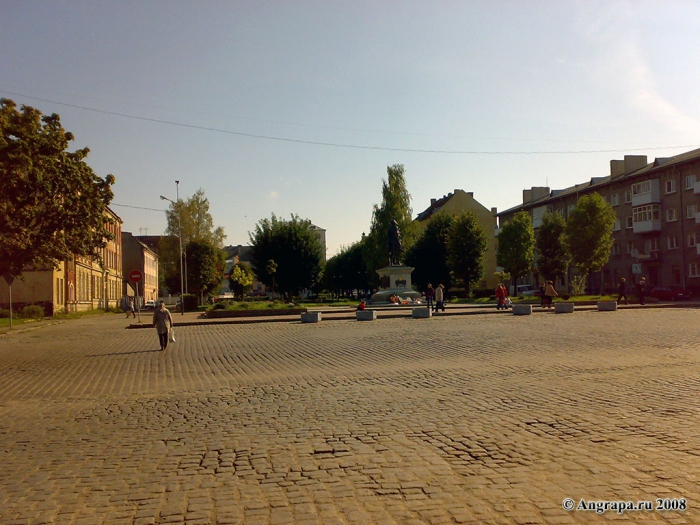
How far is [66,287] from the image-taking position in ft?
194

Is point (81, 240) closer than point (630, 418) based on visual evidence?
No

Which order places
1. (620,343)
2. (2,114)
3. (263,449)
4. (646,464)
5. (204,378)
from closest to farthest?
1. (646,464)
2. (263,449)
3. (204,378)
4. (620,343)
5. (2,114)

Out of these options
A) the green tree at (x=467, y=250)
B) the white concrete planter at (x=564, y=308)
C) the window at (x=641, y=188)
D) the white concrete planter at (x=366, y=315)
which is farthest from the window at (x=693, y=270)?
the white concrete planter at (x=366, y=315)

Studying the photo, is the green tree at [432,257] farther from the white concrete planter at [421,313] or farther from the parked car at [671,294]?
the white concrete planter at [421,313]

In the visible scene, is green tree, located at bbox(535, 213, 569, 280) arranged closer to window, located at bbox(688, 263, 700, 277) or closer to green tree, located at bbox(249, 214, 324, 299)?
window, located at bbox(688, 263, 700, 277)

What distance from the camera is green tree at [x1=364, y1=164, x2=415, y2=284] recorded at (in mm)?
72250

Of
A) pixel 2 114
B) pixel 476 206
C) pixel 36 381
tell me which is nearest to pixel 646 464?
pixel 36 381

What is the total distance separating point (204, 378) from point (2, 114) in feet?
73.3

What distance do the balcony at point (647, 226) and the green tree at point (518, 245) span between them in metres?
9.57

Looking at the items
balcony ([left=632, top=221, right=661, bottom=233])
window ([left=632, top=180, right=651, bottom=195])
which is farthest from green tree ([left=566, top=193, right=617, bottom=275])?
window ([left=632, top=180, right=651, bottom=195])

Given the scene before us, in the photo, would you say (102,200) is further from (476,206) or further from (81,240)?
(476,206)

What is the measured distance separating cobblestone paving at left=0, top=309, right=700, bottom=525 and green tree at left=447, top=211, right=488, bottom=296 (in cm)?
4697

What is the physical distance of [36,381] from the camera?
13.6m

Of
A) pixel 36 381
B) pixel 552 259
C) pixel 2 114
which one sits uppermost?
pixel 2 114
